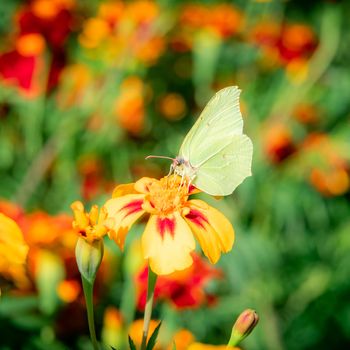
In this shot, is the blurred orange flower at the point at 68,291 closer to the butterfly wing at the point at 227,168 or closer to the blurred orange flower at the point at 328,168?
the butterfly wing at the point at 227,168

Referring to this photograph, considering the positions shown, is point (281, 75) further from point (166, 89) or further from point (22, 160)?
point (22, 160)

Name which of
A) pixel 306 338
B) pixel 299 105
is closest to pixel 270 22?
pixel 299 105

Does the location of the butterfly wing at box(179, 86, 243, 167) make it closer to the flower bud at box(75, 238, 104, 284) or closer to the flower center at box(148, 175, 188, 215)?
the flower center at box(148, 175, 188, 215)

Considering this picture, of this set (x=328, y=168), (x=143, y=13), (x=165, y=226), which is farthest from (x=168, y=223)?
(x=143, y=13)

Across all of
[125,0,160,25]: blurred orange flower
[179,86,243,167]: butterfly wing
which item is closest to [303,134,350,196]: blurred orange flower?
[125,0,160,25]: blurred orange flower

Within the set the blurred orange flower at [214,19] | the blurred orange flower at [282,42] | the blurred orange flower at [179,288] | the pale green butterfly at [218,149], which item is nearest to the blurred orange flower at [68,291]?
the blurred orange flower at [179,288]
